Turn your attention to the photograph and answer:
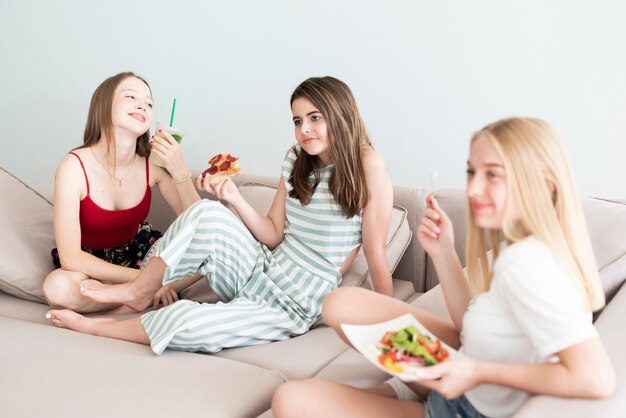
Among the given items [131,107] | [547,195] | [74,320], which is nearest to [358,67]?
[131,107]

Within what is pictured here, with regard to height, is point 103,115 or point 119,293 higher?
point 103,115

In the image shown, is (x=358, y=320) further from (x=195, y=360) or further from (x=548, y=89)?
(x=548, y=89)

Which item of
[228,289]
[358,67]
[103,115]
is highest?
[358,67]

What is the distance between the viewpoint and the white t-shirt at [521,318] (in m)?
1.01

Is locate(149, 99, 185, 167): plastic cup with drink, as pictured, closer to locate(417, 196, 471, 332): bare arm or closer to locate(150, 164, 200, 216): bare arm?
locate(150, 164, 200, 216): bare arm

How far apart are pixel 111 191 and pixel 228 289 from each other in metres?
0.64

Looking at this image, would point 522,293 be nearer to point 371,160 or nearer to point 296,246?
point 371,160

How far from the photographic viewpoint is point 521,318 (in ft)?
3.45

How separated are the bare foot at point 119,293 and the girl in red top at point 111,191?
8 cm

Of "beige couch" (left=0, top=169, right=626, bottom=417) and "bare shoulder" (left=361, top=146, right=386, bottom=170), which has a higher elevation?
"bare shoulder" (left=361, top=146, right=386, bottom=170)

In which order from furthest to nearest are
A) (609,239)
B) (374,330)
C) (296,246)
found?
(296,246) → (609,239) → (374,330)

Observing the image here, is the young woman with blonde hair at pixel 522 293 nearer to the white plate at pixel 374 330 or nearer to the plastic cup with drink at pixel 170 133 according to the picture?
the white plate at pixel 374 330

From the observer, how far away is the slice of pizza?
202 cm

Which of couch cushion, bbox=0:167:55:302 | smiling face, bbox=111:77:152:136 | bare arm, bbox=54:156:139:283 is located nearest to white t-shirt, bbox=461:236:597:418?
bare arm, bbox=54:156:139:283
